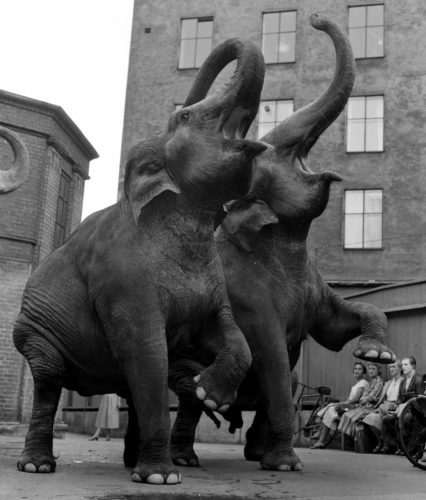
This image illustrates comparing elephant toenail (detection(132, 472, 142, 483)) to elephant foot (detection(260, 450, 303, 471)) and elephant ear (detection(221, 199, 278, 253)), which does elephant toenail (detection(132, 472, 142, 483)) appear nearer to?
elephant foot (detection(260, 450, 303, 471))

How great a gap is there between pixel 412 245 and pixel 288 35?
760cm

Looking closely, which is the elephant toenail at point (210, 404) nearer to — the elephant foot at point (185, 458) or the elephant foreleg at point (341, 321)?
the elephant foot at point (185, 458)

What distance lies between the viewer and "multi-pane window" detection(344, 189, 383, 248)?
23109 millimetres

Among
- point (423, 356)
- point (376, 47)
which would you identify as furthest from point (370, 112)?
point (423, 356)

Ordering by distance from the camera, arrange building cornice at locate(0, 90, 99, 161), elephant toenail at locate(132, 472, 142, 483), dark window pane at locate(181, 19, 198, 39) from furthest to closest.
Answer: dark window pane at locate(181, 19, 198, 39) → building cornice at locate(0, 90, 99, 161) → elephant toenail at locate(132, 472, 142, 483)

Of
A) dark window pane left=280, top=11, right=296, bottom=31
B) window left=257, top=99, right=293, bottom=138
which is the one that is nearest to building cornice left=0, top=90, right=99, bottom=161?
window left=257, top=99, right=293, bottom=138

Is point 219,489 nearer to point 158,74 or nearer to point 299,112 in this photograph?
point 299,112

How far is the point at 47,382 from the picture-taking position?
15.7 ft

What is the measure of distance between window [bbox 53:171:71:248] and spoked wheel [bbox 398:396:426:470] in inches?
470

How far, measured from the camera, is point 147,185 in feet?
14.9

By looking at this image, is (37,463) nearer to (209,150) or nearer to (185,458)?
(185,458)

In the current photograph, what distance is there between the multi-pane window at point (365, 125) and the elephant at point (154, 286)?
19491 mm

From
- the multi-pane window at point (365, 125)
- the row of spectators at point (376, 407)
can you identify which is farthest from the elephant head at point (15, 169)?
the multi-pane window at point (365, 125)

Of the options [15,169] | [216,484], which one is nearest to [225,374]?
[216,484]
